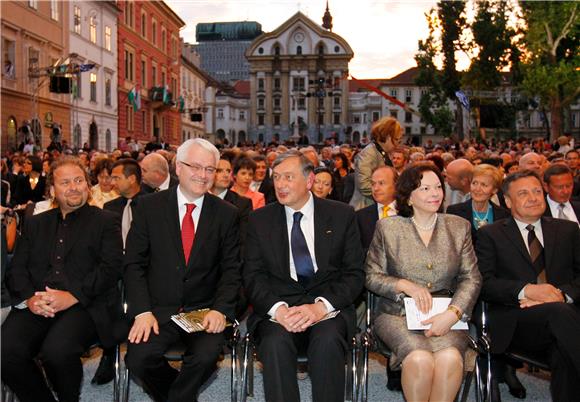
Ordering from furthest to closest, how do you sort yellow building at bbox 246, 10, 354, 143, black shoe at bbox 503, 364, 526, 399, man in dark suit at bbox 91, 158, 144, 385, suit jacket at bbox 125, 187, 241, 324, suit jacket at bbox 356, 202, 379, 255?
yellow building at bbox 246, 10, 354, 143, man in dark suit at bbox 91, 158, 144, 385, suit jacket at bbox 356, 202, 379, 255, black shoe at bbox 503, 364, 526, 399, suit jacket at bbox 125, 187, 241, 324

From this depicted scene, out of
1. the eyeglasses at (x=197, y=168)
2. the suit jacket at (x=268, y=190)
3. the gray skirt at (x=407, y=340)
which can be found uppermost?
the eyeglasses at (x=197, y=168)

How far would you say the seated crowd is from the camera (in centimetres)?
421

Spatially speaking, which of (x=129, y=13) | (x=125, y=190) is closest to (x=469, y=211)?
(x=125, y=190)

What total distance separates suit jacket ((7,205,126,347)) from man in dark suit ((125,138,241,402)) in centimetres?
20

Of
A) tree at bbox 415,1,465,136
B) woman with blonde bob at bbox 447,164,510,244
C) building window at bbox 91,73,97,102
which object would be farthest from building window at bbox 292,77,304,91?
woman with blonde bob at bbox 447,164,510,244

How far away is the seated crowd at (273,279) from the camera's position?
4215 millimetres

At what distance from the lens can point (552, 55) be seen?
29406mm

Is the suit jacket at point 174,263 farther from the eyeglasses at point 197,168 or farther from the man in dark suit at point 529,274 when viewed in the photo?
the man in dark suit at point 529,274

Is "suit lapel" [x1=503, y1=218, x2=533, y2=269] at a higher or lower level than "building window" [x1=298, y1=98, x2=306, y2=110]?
lower

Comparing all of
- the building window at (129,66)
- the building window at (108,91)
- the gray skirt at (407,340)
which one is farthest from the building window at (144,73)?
the gray skirt at (407,340)

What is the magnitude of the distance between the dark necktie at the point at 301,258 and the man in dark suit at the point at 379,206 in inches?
47.3

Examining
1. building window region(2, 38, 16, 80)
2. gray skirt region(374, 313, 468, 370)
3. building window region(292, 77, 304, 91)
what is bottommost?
gray skirt region(374, 313, 468, 370)

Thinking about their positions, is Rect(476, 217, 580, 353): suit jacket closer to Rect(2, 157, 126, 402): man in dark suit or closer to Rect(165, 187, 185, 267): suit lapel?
Rect(165, 187, 185, 267): suit lapel

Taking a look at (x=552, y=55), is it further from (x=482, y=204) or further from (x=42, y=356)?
(x=42, y=356)
